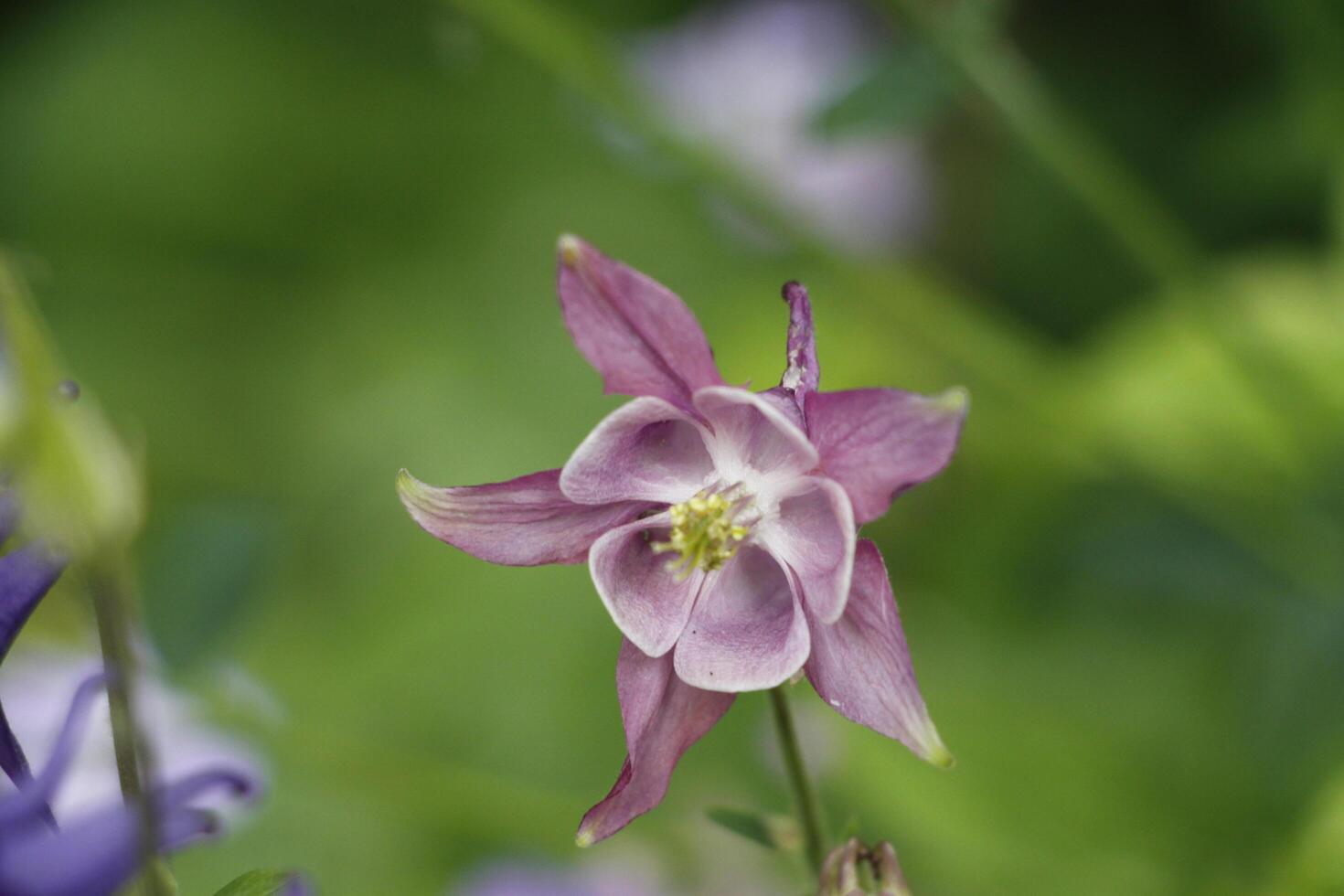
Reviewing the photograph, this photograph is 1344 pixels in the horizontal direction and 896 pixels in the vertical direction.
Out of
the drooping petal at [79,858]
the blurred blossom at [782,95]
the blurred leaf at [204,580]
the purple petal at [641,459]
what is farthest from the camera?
the blurred blossom at [782,95]

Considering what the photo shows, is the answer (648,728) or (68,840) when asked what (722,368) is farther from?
(68,840)

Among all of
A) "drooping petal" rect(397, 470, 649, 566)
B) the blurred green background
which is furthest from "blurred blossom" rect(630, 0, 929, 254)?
"drooping petal" rect(397, 470, 649, 566)

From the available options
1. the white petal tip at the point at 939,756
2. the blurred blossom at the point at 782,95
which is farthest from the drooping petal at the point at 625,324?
the blurred blossom at the point at 782,95

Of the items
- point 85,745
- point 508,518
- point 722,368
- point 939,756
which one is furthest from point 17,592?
point 722,368

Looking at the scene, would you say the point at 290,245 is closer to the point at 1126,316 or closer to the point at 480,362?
the point at 480,362

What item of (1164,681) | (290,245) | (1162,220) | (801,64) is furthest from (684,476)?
(290,245)

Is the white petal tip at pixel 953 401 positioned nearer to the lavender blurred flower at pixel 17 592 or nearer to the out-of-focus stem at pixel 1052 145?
the lavender blurred flower at pixel 17 592

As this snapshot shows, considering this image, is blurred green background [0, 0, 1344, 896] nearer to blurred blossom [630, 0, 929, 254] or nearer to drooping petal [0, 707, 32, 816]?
blurred blossom [630, 0, 929, 254]
